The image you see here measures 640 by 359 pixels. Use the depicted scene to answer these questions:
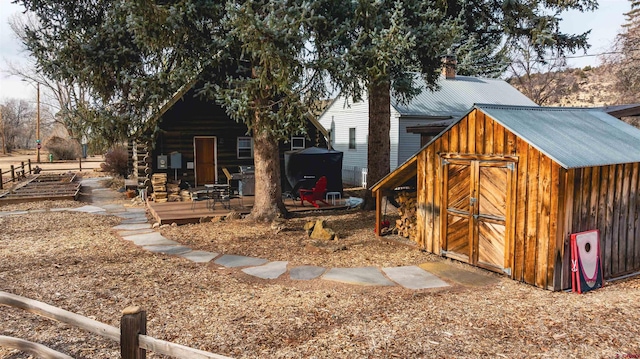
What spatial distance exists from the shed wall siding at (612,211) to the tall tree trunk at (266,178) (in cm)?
698

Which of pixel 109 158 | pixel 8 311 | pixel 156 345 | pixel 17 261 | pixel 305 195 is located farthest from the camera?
pixel 109 158

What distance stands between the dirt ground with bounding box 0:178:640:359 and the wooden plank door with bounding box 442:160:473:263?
2.19 feet

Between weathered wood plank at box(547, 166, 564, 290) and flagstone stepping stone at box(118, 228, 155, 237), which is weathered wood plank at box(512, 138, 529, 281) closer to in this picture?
weathered wood plank at box(547, 166, 564, 290)

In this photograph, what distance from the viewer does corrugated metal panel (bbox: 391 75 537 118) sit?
21703mm

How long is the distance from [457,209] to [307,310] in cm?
360

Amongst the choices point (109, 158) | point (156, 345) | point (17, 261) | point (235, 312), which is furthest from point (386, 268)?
point (109, 158)

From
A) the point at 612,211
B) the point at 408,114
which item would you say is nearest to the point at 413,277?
the point at 612,211

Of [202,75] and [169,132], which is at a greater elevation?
[202,75]

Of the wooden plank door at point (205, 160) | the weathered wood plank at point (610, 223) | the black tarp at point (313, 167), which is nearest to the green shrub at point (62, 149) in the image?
the wooden plank door at point (205, 160)

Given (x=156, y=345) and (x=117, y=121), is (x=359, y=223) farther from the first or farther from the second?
(x=156, y=345)

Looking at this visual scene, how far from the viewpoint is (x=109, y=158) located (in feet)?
79.6

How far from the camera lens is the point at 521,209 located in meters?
6.67

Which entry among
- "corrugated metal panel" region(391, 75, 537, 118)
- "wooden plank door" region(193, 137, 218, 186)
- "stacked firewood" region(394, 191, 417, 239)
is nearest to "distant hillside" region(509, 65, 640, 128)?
"corrugated metal panel" region(391, 75, 537, 118)

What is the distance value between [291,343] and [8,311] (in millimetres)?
3694
